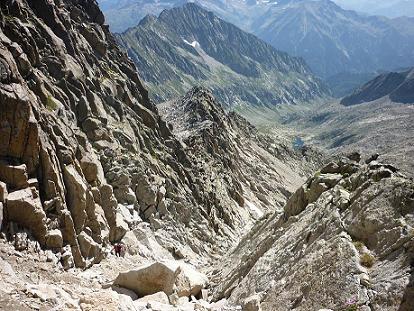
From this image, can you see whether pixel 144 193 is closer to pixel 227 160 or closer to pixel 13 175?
pixel 13 175

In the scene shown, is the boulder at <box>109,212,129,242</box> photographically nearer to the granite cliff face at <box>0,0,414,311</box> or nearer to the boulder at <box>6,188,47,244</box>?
the granite cliff face at <box>0,0,414,311</box>

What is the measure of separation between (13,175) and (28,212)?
122 inches

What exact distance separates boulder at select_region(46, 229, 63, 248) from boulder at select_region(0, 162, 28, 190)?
4.33 meters

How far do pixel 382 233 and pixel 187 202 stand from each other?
50.4 metres

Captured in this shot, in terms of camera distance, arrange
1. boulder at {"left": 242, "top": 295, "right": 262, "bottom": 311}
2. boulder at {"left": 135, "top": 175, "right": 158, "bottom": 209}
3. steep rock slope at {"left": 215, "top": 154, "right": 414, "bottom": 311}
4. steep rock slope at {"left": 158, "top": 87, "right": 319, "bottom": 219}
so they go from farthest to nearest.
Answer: steep rock slope at {"left": 158, "top": 87, "right": 319, "bottom": 219}, boulder at {"left": 135, "top": 175, "right": 158, "bottom": 209}, boulder at {"left": 242, "top": 295, "right": 262, "bottom": 311}, steep rock slope at {"left": 215, "top": 154, "right": 414, "bottom": 311}

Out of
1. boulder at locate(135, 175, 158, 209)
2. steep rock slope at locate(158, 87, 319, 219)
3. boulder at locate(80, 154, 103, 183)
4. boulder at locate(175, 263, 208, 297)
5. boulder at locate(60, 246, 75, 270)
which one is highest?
boulder at locate(175, 263, 208, 297)

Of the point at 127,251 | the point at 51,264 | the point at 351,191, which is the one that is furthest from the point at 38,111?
the point at 351,191

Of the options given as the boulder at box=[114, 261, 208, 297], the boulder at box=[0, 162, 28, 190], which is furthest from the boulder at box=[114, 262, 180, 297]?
the boulder at box=[0, 162, 28, 190]

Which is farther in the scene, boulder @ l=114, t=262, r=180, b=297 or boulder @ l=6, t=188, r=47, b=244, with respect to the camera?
boulder @ l=6, t=188, r=47, b=244

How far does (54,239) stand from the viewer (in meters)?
36.8

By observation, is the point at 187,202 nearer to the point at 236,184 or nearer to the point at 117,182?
the point at 117,182

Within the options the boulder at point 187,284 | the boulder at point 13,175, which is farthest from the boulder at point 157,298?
the boulder at point 13,175

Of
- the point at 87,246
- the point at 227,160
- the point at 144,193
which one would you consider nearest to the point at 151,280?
the point at 87,246

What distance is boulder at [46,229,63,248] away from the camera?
36.5m
